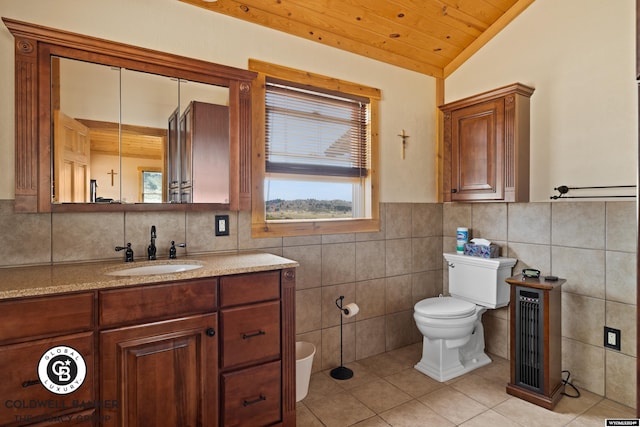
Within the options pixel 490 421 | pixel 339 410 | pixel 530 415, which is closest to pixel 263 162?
pixel 339 410

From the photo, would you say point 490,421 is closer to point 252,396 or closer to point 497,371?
point 497,371

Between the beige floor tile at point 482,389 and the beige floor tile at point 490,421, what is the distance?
11 centimetres

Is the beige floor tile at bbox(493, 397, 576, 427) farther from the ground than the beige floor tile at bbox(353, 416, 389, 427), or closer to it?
farther from the ground

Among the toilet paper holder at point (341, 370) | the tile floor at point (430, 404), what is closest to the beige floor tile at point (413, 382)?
the tile floor at point (430, 404)

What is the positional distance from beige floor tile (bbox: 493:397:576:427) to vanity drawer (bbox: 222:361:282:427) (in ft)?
4.58

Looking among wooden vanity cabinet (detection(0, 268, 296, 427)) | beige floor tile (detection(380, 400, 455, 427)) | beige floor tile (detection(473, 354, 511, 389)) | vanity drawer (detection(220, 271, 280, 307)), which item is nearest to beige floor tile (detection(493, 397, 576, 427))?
beige floor tile (detection(473, 354, 511, 389))

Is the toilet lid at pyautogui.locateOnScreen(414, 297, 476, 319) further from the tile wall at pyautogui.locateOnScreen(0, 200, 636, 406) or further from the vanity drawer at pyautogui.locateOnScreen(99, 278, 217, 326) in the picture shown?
the vanity drawer at pyautogui.locateOnScreen(99, 278, 217, 326)

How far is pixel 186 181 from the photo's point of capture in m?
2.17

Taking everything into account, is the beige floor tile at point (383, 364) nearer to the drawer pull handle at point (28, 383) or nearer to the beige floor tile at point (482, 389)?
the beige floor tile at point (482, 389)

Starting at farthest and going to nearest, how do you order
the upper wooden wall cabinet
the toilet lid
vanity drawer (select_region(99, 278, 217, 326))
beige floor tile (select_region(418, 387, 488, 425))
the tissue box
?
the tissue box
the upper wooden wall cabinet
the toilet lid
beige floor tile (select_region(418, 387, 488, 425))
vanity drawer (select_region(99, 278, 217, 326))

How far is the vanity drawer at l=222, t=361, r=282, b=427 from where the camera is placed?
176cm

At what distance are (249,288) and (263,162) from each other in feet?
3.24

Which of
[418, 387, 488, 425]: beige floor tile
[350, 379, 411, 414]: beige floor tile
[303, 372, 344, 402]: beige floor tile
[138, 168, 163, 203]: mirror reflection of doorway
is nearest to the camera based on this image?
[138, 168, 163, 203]: mirror reflection of doorway

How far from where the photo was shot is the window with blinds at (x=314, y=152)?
2566 mm
